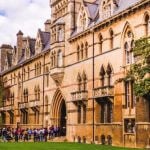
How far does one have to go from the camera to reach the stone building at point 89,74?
40.6 metres

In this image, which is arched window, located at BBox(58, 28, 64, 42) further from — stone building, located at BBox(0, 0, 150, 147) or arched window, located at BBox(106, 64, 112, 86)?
arched window, located at BBox(106, 64, 112, 86)

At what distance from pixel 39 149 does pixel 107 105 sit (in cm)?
1205

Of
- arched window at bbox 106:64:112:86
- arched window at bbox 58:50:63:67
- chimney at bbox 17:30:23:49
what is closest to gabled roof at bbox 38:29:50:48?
arched window at bbox 58:50:63:67

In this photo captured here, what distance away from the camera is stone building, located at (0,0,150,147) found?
40594 mm

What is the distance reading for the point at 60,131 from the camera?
57.8 m

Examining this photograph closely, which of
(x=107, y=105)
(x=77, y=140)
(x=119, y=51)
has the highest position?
(x=119, y=51)

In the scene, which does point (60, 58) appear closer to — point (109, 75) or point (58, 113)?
point (58, 113)

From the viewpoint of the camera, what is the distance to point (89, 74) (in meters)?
48.9

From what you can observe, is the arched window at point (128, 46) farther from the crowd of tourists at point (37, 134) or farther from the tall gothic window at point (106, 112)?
the crowd of tourists at point (37, 134)

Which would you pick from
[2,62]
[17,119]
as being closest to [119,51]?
[17,119]

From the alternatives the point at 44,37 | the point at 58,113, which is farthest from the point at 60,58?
the point at 44,37

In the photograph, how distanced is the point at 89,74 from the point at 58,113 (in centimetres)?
1210

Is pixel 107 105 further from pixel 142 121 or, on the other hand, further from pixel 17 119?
pixel 17 119

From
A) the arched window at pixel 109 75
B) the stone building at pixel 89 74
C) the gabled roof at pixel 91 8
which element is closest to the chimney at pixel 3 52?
the stone building at pixel 89 74
